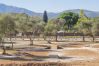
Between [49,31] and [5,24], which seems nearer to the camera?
[5,24]

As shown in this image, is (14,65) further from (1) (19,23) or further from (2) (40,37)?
(2) (40,37)

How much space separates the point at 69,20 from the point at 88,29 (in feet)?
265

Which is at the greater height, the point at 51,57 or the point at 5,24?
the point at 5,24

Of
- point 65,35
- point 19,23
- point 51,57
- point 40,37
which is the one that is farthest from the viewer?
point 65,35

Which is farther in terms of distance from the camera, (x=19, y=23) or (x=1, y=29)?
(x=19, y=23)

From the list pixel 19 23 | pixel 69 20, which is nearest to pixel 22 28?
pixel 19 23

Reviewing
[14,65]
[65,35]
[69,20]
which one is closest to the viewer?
[14,65]

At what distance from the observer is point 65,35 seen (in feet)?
415

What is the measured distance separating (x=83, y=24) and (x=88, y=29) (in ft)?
12.7

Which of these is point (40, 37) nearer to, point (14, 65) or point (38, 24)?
point (38, 24)

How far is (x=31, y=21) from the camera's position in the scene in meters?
81.6

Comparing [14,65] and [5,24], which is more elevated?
[5,24]

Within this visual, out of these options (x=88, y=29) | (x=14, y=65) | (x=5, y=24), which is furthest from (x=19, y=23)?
(x=14, y=65)

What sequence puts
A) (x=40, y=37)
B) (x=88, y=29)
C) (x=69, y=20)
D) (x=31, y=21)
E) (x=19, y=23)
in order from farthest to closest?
(x=69, y=20) < (x=40, y=37) < (x=88, y=29) < (x=31, y=21) < (x=19, y=23)
